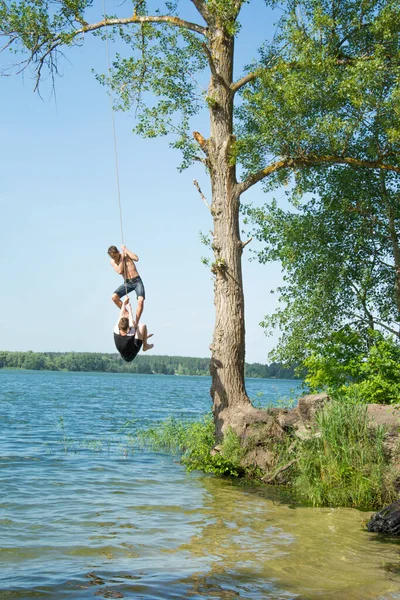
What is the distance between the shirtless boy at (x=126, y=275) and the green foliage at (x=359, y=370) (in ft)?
14.1

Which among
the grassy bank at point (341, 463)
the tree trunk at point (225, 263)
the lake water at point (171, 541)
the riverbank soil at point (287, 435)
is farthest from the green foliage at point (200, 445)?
the grassy bank at point (341, 463)

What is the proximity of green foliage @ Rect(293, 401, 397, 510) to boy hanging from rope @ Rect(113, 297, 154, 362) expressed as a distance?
12.0 ft

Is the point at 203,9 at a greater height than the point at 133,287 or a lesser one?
greater

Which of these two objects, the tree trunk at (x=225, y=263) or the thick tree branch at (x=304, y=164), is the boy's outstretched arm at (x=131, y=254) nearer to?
the tree trunk at (x=225, y=263)

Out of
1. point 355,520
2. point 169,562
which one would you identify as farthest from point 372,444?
point 169,562

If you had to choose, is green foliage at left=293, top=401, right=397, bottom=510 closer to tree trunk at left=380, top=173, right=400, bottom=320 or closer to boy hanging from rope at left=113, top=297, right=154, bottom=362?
boy hanging from rope at left=113, top=297, right=154, bottom=362

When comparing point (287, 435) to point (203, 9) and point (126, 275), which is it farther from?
point (203, 9)

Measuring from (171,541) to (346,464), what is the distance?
3.81 metres

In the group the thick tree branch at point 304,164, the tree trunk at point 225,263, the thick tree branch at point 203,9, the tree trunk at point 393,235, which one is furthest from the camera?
the tree trunk at point 393,235

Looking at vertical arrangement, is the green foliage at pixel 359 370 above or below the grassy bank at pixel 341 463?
above

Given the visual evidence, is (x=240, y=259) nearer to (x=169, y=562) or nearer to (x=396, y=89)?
(x=396, y=89)

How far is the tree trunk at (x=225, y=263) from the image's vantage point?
15.5m

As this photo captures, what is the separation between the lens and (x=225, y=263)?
51.0 ft

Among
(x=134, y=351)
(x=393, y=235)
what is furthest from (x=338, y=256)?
(x=134, y=351)
